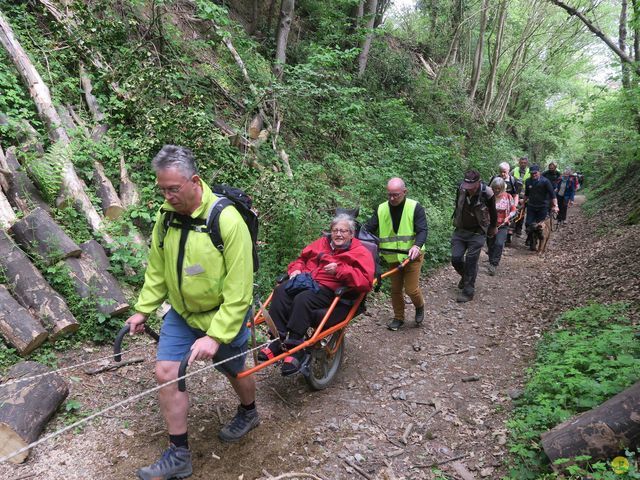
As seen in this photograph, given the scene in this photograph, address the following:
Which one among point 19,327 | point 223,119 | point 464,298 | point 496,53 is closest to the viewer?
point 19,327

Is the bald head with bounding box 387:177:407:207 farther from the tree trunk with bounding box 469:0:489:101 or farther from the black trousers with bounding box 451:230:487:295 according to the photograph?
the tree trunk with bounding box 469:0:489:101

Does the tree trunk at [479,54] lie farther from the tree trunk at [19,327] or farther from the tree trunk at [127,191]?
the tree trunk at [19,327]

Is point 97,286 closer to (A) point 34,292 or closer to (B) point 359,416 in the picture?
(A) point 34,292

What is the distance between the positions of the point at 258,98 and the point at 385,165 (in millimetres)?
3859

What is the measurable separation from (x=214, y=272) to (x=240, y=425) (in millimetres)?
1581

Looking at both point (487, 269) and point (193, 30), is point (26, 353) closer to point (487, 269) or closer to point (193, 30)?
point (487, 269)

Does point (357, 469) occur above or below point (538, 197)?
below

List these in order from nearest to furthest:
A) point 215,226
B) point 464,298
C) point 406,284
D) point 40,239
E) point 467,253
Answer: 1. point 215,226
2. point 40,239
3. point 406,284
4. point 467,253
5. point 464,298

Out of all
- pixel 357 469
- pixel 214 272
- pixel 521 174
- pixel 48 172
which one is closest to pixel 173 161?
pixel 214 272

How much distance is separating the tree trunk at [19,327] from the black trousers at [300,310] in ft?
7.68

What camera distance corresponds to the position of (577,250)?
36.1 ft

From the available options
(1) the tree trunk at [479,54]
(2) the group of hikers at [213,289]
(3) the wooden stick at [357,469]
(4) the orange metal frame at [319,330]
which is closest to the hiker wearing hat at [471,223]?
(2) the group of hikers at [213,289]

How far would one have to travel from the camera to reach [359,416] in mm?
4195

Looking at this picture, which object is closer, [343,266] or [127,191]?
[343,266]
